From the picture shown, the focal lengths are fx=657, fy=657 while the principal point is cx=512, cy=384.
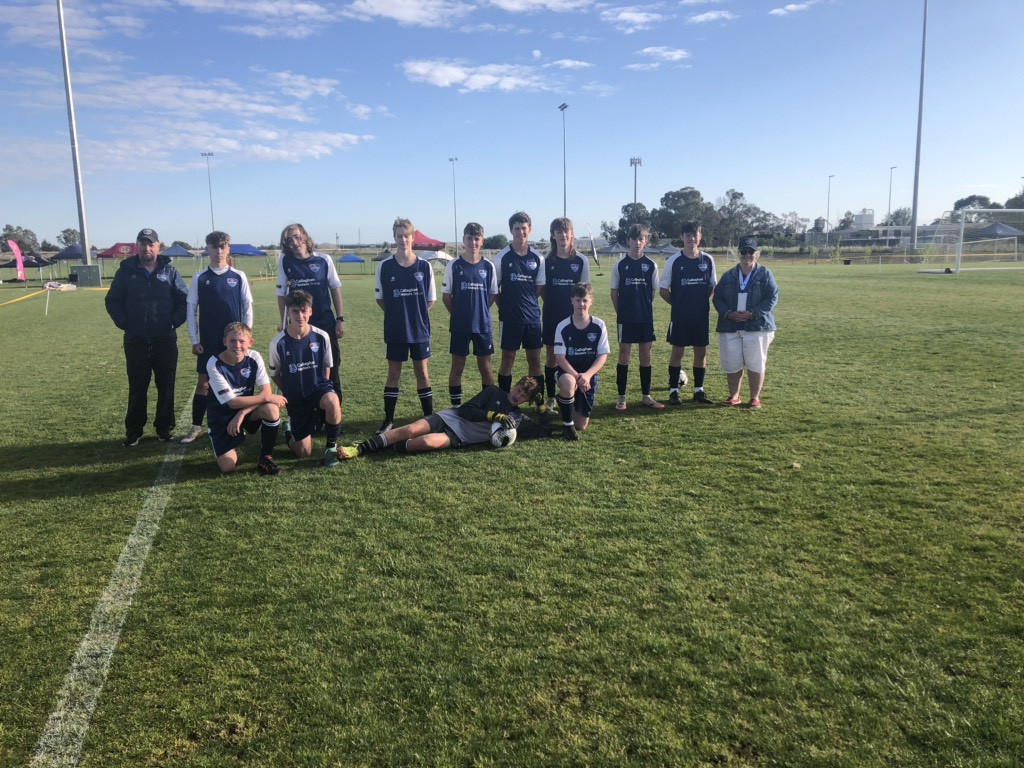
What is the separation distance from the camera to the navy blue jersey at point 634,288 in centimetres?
691

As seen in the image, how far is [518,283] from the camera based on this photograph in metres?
6.54

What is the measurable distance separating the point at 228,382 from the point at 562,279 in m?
3.35

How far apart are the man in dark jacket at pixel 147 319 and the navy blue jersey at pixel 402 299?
191cm

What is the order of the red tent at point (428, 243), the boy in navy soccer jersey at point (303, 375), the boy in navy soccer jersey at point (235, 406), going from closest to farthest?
the boy in navy soccer jersey at point (235, 406), the boy in navy soccer jersey at point (303, 375), the red tent at point (428, 243)

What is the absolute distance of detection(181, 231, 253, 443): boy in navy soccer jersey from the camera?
5.92 metres

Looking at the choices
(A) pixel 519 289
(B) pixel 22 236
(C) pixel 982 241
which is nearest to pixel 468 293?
(A) pixel 519 289

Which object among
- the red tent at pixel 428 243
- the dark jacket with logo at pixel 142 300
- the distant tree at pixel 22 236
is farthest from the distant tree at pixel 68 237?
the dark jacket with logo at pixel 142 300

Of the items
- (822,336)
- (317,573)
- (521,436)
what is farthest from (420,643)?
(822,336)

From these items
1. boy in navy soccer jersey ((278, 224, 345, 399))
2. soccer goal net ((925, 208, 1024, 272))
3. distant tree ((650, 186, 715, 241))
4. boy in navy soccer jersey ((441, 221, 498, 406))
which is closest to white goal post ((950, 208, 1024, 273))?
soccer goal net ((925, 208, 1024, 272))

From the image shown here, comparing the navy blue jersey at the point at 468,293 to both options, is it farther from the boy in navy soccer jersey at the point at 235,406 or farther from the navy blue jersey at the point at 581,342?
the boy in navy soccer jersey at the point at 235,406

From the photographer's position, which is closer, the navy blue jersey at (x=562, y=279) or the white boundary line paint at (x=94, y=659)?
the white boundary line paint at (x=94, y=659)

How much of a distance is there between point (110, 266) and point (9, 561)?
2836 inches

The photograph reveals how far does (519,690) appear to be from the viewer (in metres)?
2.55

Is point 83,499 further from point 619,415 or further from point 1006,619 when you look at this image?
point 1006,619
